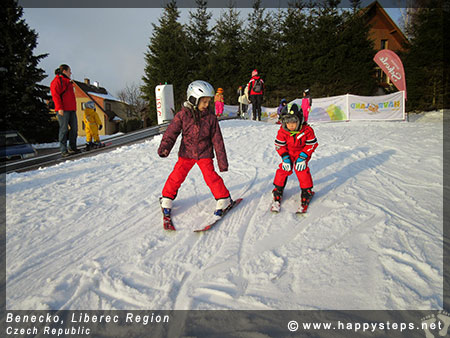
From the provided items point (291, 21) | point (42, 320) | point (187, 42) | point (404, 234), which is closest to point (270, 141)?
point (404, 234)

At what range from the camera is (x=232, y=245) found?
2.55 m

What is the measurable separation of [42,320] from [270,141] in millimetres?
6817

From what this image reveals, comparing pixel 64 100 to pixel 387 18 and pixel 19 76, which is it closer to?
pixel 19 76

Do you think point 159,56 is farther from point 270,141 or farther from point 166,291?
point 166,291

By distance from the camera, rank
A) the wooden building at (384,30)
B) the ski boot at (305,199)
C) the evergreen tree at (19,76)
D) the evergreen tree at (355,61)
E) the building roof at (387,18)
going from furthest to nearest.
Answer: the wooden building at (384,30), the building roof at (387,18), the evergreen tree at (355,61), the evergreen tree at (19,76), the ski boot at (305,199)

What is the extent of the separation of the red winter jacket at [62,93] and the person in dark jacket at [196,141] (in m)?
4.50

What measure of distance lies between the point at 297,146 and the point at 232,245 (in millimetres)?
1554

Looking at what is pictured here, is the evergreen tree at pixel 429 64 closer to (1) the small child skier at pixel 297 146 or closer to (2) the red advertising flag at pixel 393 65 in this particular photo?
(2) the red advertising flag at pixel 393 65

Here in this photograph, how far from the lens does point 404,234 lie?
2.57 metres

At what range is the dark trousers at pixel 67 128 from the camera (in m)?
6.27

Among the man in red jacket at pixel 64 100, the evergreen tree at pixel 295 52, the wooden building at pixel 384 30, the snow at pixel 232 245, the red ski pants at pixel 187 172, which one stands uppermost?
the wooden building at pixel 384 30

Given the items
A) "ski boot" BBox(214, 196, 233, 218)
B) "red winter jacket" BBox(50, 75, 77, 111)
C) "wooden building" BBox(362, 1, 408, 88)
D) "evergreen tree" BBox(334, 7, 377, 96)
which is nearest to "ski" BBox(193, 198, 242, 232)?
"ski boot" BBox(214, 196, 233, 218)

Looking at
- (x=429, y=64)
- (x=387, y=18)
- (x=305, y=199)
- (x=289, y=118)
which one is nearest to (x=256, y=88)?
(x=289, y=118)

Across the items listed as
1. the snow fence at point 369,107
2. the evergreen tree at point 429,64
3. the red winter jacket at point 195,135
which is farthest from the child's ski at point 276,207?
the evergreen tree at point 429,64
